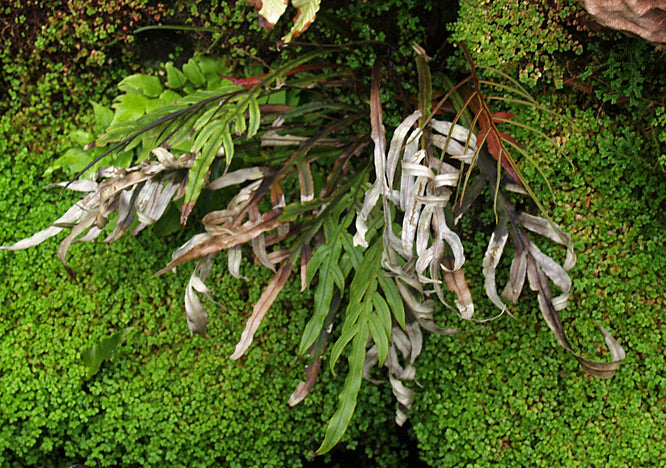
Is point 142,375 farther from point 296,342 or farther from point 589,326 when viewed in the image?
point 589,326

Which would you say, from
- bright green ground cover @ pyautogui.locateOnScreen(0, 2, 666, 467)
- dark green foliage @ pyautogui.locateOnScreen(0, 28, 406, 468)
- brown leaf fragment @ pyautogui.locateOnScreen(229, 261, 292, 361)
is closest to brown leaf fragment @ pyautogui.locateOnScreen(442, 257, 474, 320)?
bright green ground cover @ pyautogui.locateOnScreen(0, 2, 666, 467)

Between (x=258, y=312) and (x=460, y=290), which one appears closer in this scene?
(x=460, y=290)

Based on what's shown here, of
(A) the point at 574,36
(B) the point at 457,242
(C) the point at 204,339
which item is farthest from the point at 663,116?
(C) the point at 204,339

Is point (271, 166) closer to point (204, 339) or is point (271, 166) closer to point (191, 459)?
point (204, 339)

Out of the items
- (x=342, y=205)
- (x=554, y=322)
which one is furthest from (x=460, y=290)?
(x=342, y=205)

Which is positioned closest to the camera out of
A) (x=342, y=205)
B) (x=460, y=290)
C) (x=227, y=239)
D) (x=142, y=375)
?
(x=460, y=290)

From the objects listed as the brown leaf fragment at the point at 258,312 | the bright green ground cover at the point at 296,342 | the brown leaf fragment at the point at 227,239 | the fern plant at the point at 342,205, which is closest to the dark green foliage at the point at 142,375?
the bright green ground cover at the point at 296,342

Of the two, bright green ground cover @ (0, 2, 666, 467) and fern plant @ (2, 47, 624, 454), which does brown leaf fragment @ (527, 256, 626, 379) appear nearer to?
fern plant @ (2, 47, 624, 454)

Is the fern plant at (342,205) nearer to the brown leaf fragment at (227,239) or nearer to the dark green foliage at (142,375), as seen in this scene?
the brown leaf fragment at (227,239)

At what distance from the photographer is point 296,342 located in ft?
8.78

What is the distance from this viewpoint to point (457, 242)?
186 cm

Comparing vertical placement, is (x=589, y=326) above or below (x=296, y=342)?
above

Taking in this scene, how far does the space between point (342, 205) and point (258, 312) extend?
21.9 inches

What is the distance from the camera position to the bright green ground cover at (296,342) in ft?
7.60
